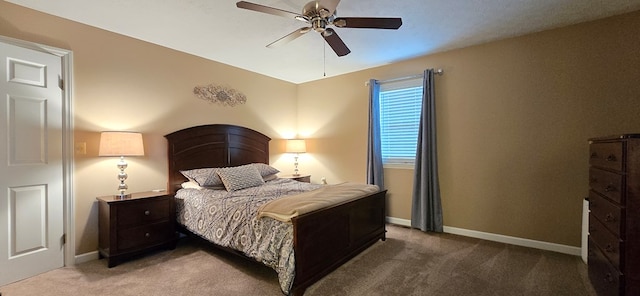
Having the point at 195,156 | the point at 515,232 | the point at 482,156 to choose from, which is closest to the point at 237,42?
the point at 195,156

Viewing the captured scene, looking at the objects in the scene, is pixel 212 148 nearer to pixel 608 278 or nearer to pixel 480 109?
pixel 480 109

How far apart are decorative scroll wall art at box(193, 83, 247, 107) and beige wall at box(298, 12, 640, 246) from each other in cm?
246

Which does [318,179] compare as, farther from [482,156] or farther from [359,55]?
[482,156]

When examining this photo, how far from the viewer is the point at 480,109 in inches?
135

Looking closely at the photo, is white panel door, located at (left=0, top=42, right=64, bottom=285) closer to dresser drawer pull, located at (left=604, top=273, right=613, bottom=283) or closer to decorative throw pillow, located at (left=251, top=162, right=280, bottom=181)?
decorative throw pillow, located at (left=251, top=162, right=280, bottom=181)

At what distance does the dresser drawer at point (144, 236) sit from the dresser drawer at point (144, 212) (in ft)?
0.20

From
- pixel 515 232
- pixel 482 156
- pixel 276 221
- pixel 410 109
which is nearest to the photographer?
pixel 276 221

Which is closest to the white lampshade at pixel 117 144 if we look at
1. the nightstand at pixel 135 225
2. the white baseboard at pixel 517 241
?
the nightstand at pixel 135 225

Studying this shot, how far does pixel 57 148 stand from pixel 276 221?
233cm

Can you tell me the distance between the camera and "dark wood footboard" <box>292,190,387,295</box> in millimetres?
2143

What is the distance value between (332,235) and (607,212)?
204 cm

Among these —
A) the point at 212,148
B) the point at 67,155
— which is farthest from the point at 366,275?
the point at 67,155

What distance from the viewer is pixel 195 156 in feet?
12.2

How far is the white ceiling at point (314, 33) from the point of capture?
2445 mm
